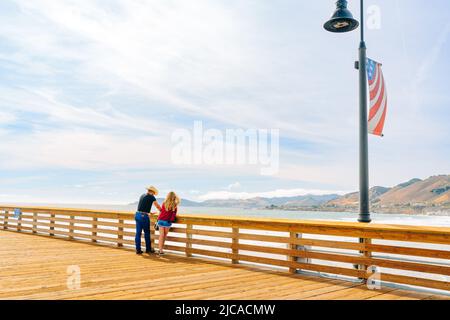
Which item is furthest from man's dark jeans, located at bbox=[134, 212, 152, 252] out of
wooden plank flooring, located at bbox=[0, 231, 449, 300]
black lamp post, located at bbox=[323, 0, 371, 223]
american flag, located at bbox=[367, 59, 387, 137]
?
american flag, located at bbox=[367, 59, 387, 137]

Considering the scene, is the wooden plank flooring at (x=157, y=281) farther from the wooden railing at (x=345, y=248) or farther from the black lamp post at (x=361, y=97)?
the black lamp post at (x=361, y=97)

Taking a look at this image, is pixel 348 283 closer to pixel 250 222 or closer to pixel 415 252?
pixel 415 252

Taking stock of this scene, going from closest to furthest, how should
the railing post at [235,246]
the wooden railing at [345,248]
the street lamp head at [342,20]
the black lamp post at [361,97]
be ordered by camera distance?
the wooden railing at [345,248], the black lamp post at [361,97], the street lamp head at [342,20], the railing post at [235,246]

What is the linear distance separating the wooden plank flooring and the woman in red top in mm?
521

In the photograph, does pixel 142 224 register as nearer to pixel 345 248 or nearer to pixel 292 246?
pixel 292 246

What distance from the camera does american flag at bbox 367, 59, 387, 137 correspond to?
8.81 meters

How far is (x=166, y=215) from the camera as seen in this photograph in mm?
10375

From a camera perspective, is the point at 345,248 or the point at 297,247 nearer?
the point at 345,248

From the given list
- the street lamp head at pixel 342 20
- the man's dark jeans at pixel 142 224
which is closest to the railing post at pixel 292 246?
the man's dark jeans at pixel 142 224

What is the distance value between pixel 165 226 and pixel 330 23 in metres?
6.16

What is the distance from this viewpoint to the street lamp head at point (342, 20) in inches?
337

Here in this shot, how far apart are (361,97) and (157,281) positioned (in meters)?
5.49

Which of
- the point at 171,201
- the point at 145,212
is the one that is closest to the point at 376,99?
the point at 171,201
